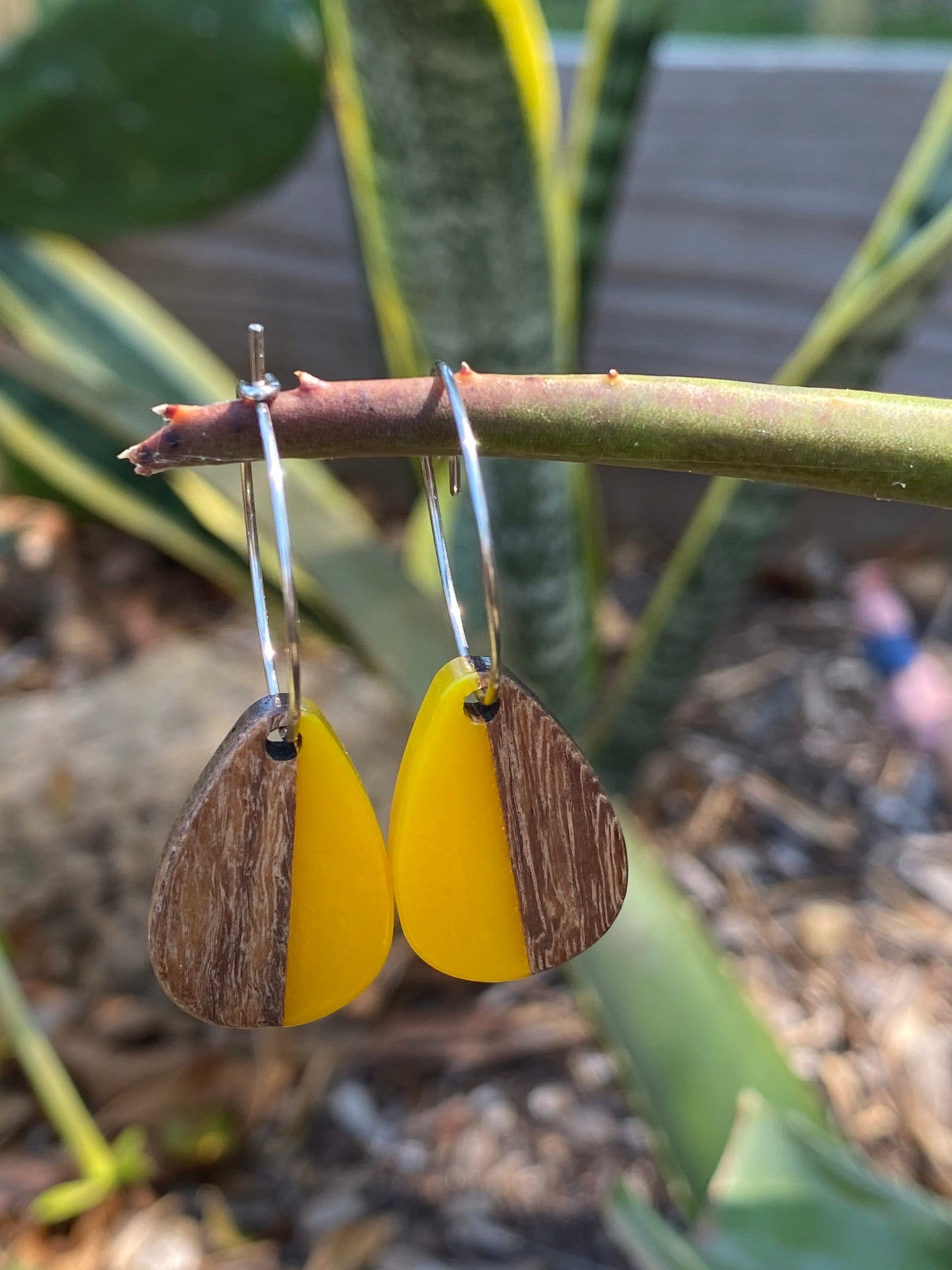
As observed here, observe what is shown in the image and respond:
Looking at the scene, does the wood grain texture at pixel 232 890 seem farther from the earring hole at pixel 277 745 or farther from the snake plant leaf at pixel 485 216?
the snake plant leaf at pixel 485 216

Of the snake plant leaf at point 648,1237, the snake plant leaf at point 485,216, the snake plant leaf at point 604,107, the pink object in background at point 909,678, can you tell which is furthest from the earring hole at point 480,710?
the pink object in background at point 909,678

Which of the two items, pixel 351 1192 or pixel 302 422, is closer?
pixel 302 422

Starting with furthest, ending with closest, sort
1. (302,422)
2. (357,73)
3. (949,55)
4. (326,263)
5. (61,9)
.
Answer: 1. (326,263)
2. (949,55)
3. (61,9)
4. (357,73)
5. (302,422)

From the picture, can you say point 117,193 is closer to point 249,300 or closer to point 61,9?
point 61,9

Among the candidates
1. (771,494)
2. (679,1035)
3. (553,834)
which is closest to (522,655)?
(771,494)

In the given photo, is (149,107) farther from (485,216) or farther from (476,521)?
(476,521)

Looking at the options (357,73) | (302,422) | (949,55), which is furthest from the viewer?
(949,55)

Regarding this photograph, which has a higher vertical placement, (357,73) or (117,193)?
(117,193)

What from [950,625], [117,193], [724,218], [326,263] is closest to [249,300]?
[326,263]
